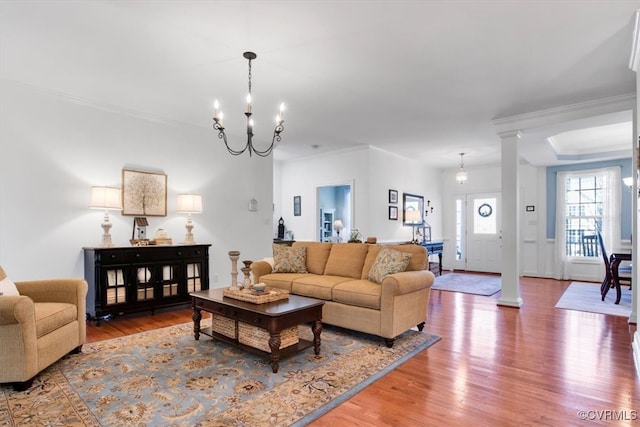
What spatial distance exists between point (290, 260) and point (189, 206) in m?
1.67

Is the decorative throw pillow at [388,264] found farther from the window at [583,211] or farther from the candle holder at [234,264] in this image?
the window at [583,211]

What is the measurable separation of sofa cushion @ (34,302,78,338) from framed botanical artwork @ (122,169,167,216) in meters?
1.83

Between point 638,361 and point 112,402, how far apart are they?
3.93 metres

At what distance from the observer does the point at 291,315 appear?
2.73 meters

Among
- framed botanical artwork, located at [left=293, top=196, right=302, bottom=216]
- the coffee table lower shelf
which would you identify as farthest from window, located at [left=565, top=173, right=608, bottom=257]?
the coffee table lower shelf

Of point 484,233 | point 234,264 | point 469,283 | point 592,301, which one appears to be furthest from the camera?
point 484,233

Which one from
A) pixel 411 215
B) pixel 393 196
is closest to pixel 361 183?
pixel 393 196

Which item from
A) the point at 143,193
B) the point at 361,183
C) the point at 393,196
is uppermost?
the point at 361,183

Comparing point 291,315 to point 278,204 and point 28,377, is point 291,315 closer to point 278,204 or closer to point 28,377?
point 28,377

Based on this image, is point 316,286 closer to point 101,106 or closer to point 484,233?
point 101,106

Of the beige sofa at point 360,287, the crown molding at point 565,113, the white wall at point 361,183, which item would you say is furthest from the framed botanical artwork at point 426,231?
the beige sofa at point 360,287

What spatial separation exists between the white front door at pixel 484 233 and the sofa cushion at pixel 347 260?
5.58 metres

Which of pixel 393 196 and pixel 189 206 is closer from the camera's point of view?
pixel 189 206

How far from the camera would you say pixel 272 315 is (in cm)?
259
